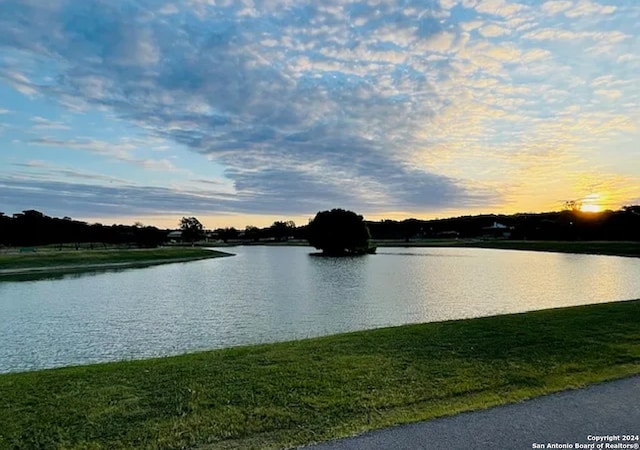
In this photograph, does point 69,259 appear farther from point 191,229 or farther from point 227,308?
point 191,229

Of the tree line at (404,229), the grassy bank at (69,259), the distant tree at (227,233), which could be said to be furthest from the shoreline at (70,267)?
the distant tree at (227,233)

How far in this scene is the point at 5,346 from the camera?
12195 millimetres

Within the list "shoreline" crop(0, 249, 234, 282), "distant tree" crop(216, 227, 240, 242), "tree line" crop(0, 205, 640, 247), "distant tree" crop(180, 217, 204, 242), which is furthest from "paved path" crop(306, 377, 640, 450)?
"distant tree" crop(216, 227, 240, 242)

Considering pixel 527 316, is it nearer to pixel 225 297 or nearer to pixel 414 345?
pixel 414 345

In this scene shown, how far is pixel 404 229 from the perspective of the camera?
14625 centimetres

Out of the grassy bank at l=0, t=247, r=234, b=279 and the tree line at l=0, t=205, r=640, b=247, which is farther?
the tree line at l=0, t=205, r=640, b=247

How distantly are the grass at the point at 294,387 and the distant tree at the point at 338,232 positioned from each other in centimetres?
6511

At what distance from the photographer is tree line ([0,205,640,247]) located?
84312mm

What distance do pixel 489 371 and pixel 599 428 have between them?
2069 millimetres

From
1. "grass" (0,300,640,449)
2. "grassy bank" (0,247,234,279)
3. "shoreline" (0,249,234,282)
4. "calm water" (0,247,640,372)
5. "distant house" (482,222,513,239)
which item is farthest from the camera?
"distant house" (482,222,513,239)

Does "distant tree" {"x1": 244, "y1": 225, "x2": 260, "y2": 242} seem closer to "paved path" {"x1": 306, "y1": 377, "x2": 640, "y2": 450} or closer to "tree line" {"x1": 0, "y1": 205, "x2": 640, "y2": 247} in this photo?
"tree line" {"x1": 0, "y1": 205, "x2": 640, "y2": 247}

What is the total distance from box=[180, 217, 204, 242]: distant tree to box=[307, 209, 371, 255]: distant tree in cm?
7660

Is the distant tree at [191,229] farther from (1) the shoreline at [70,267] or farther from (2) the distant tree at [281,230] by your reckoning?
(1) the shoreline at [70,267]

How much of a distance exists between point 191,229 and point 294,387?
145 m
